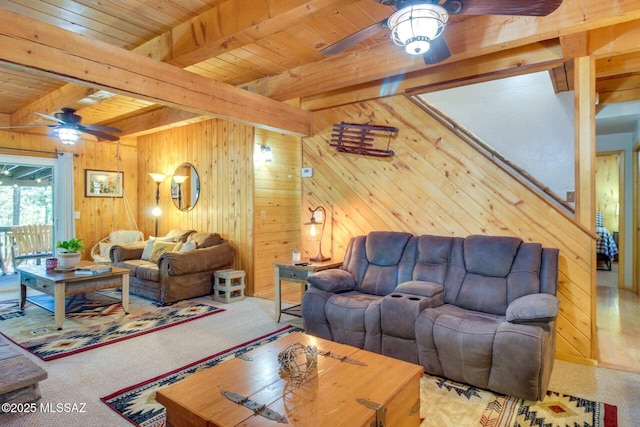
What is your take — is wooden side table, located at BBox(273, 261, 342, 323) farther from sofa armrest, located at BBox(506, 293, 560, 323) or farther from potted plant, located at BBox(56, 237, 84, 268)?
potted plant, located at BBox(56, 237, 84, 268)

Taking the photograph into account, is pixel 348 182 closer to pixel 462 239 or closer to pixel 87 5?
pixel 462 239

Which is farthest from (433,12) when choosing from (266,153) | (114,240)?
(114,240)

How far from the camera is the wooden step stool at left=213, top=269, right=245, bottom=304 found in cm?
476

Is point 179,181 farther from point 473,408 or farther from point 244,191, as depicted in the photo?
point 473,408

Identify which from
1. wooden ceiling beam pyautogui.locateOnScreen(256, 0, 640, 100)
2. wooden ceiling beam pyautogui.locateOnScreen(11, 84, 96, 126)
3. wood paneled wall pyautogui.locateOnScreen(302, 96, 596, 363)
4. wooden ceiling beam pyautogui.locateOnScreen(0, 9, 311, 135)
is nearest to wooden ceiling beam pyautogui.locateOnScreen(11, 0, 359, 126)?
wooden ceiling beam pyautogui.locateOnScreen(0, 9, 311, 135)

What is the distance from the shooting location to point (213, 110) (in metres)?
3.35

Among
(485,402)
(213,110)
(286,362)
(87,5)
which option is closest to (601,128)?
(485,402)

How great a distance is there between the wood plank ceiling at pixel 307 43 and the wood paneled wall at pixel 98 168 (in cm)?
181

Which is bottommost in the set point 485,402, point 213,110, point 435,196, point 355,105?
point 485,402

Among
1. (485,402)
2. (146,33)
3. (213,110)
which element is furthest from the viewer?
(213,110)

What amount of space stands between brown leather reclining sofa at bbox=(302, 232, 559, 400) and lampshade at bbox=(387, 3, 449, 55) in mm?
1742

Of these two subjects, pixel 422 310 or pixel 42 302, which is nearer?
pixel 422 310

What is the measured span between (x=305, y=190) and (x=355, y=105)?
3.85 ft

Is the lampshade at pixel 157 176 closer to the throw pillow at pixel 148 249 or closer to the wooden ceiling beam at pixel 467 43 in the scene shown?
the throw pillow at pixel 148 249
